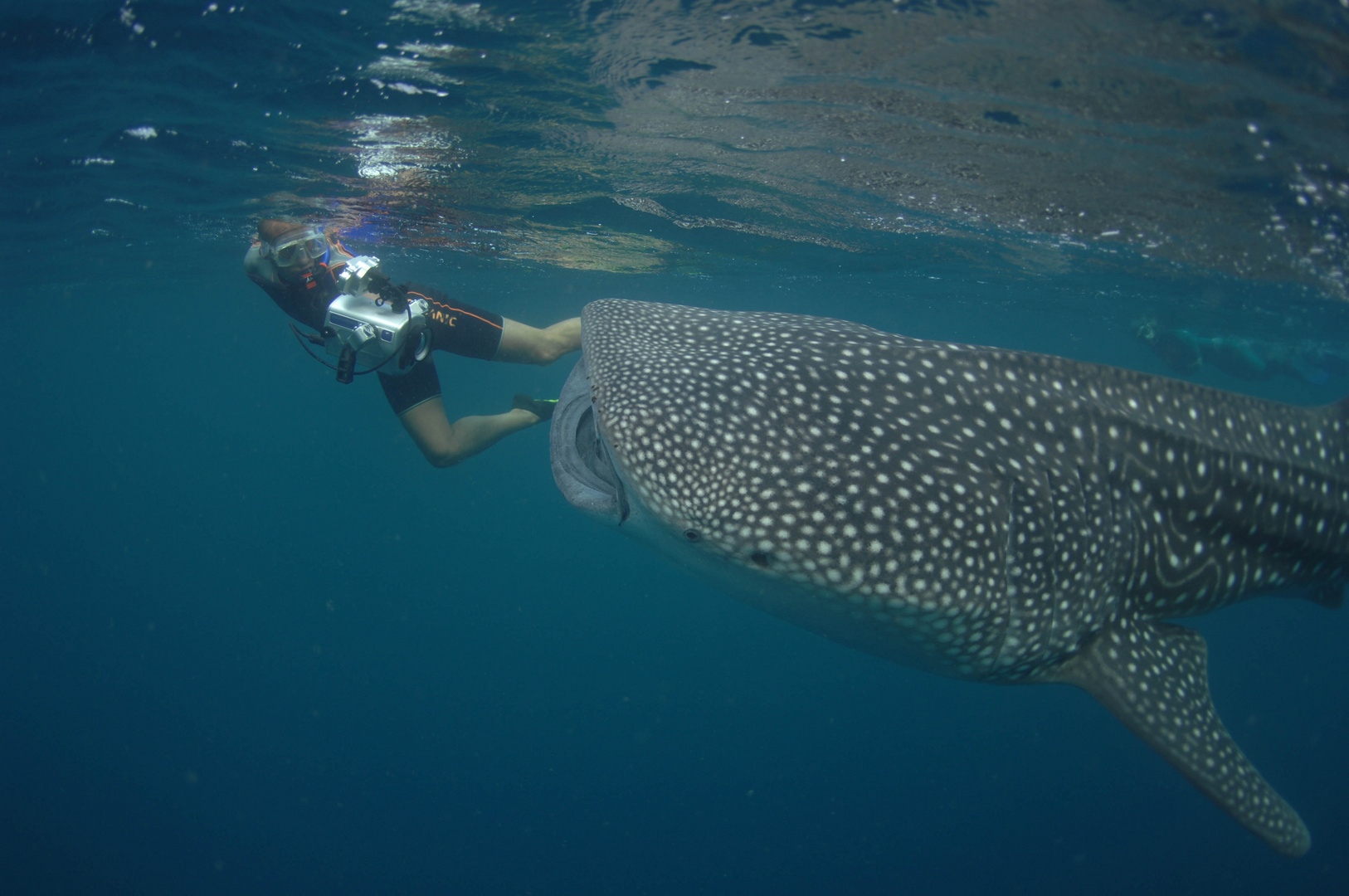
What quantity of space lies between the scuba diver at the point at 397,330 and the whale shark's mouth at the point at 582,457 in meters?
3.08

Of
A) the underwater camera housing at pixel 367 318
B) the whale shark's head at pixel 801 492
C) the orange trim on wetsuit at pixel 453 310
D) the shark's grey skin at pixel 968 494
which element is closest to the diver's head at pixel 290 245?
the underwater camera housing at pixel 367 318

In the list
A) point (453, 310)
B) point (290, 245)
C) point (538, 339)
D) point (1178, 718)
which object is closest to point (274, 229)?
point (290, 245)

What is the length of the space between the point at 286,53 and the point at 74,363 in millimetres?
125188

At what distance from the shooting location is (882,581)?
2354mm

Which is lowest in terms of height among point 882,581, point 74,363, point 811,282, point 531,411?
point 74,363

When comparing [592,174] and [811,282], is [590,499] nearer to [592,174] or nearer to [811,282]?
[592,174]

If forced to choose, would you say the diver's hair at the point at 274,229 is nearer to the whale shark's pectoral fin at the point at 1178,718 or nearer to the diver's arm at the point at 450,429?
the diver's arm at the point at 450,429

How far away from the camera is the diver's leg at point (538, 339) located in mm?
7387

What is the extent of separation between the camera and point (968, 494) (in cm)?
262

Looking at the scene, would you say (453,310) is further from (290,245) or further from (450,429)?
(290,245)

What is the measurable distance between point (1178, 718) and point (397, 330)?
652cm

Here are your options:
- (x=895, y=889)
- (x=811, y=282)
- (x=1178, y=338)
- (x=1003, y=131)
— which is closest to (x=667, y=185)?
(x=1003, y=131)

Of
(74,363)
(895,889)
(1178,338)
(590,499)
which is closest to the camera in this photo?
(590,499)

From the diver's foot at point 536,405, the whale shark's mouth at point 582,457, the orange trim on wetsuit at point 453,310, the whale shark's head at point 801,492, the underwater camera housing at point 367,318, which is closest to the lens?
the whale shark's head at point 801,492
